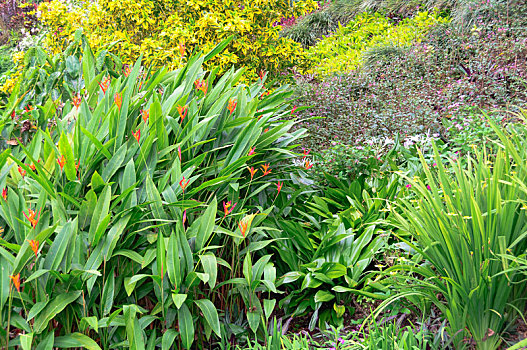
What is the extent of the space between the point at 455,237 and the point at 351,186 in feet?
5.36

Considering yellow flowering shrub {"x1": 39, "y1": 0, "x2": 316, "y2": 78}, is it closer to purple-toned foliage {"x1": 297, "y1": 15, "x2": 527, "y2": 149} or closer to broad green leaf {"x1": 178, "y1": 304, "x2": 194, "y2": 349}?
purple-toned foliage {"x1": 297, "y1": 15, "x2": 527, "y2": 149}

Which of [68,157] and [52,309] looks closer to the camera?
[52,309]

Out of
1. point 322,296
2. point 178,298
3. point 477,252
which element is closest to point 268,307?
point 322,296

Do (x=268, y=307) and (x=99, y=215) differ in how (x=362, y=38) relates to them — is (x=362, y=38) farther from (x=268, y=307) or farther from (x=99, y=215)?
(x=99, y=215)

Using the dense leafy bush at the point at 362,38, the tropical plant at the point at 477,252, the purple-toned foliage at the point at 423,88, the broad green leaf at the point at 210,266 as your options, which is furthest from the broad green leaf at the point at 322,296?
the dense leafy bush at the point at 362,38

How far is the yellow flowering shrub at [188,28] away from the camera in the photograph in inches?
175

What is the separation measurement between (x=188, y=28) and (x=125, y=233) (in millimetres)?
2959

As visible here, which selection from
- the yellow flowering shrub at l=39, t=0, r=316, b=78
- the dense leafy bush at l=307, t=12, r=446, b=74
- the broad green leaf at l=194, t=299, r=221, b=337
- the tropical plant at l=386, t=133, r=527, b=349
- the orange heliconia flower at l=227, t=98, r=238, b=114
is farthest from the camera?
the dense leafy bush at l=307, t=12, r=446, b=74

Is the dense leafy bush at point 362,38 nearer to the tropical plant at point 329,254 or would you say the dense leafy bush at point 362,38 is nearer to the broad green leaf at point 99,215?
the tropical plant at point 329,254

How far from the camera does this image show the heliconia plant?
6.28 feet

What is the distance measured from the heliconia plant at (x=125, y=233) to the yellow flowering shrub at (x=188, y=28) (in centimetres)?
178

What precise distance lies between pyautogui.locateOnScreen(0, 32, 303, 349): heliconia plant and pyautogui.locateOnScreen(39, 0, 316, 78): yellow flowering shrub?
178 centimetres

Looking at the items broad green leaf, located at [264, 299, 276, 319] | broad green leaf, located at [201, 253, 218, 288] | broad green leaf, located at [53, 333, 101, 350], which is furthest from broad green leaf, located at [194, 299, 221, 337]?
broad green leaf, located at [53, 333, 101, 350]

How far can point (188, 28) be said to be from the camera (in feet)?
15.1
